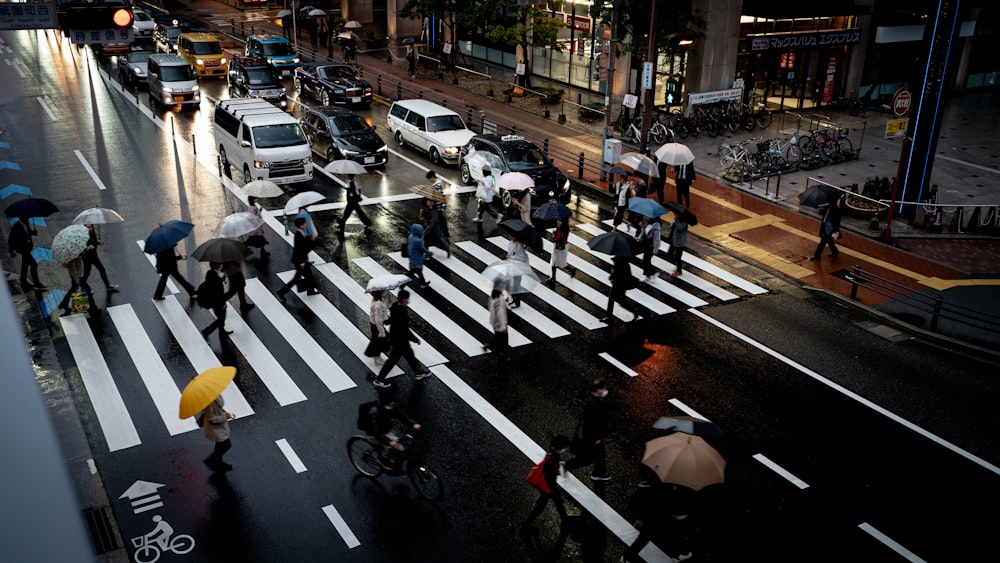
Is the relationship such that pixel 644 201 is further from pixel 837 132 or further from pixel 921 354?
pixel 837 132

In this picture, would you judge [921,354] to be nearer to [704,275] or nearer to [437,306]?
[704,275]

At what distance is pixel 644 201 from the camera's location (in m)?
18.3

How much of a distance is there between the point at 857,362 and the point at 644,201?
5.67 m

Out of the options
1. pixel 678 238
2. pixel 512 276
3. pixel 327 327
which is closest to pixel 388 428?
pixel 512 276

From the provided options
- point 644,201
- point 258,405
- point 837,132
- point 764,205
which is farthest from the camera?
point 837,132

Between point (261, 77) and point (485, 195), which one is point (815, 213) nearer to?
point (485, 195)

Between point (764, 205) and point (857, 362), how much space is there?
31.5 feet

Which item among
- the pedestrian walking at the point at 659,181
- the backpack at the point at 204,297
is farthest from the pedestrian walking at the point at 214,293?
the pedestrian walking at the point at 659,181

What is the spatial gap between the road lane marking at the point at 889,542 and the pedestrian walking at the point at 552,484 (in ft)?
13.1

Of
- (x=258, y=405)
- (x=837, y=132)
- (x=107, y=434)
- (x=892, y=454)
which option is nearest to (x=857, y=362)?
(x=892, y=454)

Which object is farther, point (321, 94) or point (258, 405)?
point (321, 94)

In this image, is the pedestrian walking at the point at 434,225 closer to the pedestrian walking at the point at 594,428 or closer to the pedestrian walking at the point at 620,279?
the pedestrian walking at the point at 620,279

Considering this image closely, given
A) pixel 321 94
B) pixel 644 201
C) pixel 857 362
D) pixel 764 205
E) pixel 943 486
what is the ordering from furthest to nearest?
1. pixel 321 94
2. pixel 764 205
3. pixel 644 201
4. pixel 857 362
5. pixel 943 486

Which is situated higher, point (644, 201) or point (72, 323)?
point (644, 201)
